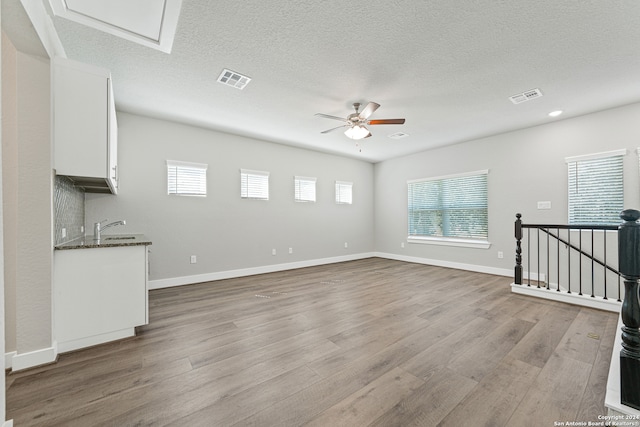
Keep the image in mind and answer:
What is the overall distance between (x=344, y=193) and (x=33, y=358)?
236 inches

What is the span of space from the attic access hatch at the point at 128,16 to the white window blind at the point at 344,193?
4893 millimetres

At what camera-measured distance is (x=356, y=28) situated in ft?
7.45

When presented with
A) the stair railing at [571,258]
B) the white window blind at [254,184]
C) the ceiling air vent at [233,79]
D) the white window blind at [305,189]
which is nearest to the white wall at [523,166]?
the stair railing at [571,258]

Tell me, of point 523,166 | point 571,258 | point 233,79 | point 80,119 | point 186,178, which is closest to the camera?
point 80,119

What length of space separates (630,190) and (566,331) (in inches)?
113

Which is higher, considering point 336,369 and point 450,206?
point 450,206

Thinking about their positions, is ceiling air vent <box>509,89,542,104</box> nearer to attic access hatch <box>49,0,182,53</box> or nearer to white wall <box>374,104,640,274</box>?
white wall <box>374,104,640,274</box>

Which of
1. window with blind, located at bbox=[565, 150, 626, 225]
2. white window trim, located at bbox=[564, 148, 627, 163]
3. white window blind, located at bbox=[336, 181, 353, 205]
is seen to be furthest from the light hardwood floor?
white window blind, located at bbox=[336, 181, 353, 205]

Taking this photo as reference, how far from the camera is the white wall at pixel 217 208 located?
13.5ft

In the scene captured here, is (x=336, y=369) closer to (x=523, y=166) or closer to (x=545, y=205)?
(x=545, y=205)

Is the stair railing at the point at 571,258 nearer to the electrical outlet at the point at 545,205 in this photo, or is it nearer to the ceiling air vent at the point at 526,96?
the electrical outlet at the point at 545,205

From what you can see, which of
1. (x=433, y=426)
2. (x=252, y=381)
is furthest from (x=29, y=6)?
(x=433, y=426)

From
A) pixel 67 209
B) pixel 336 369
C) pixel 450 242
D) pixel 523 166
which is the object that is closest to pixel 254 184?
pixel 67 209

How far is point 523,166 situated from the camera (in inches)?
190
